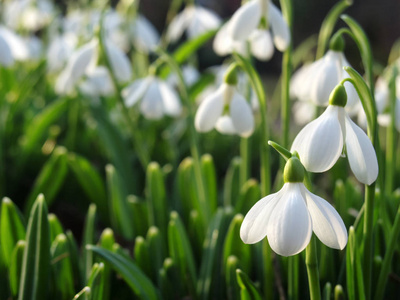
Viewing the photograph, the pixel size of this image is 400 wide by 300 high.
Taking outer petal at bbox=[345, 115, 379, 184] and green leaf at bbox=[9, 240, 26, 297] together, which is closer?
outer petal at bbox=[345, 115, 379, 184]

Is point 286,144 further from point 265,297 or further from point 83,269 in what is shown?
point 83,269

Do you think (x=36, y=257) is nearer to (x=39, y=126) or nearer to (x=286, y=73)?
(x=286, y=73)

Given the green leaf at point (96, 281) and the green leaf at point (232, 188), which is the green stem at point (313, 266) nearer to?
the green leaf at point (96, 281)

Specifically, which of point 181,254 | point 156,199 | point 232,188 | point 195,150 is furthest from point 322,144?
point 232,188

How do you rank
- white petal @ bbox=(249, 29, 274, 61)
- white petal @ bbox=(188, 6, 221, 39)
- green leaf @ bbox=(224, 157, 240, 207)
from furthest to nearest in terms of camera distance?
white petal @ bbox=(188, 6, 221, 39), green leaf @ bbox=(224, 157, 240, 207), white petal @ bbox=(249, 29, 274, 61)

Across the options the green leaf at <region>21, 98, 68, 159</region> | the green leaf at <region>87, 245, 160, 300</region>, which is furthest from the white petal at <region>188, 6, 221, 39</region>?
the green leaf at <region>87, 245, 160, 300</region>

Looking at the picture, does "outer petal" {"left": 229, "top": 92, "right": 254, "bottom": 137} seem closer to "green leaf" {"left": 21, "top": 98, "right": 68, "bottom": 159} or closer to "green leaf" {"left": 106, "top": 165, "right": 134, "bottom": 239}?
"green leaf" {"left": 106, "top": 165, "right": 134, "bottom": 239}
